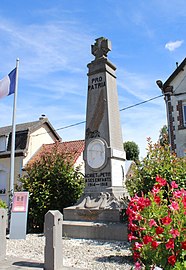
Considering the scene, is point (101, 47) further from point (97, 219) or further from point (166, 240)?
point (166, 240)

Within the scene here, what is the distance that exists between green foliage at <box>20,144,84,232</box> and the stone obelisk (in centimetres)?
132

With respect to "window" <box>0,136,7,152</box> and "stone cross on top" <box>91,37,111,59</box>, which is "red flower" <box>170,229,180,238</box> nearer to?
"stone cross on top" <box>91,37,111,59</box>

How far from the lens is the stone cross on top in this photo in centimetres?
969

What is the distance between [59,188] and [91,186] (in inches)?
60.1

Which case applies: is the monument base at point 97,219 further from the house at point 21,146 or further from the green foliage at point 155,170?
the house at point 21,146

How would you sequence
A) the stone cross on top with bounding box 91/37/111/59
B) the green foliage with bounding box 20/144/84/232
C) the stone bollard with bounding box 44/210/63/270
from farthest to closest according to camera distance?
the stone cross on top with bounding box 91/37/111/59 → the green foliage with bounding box 20/144/84/232 → the stone bollard with bounding box 44/210/63/270

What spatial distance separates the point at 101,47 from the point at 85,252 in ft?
21.8

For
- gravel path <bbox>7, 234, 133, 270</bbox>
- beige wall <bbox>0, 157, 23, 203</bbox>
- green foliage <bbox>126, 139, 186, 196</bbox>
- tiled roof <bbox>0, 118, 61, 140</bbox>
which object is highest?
tiled roof <bbox>0, 118, 61, 140</bbox>

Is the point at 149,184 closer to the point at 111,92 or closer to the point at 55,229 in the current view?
the point at 55,229

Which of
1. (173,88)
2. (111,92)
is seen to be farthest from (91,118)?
(173,88)

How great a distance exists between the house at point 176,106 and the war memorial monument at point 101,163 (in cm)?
834

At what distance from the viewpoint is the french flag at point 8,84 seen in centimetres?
1163

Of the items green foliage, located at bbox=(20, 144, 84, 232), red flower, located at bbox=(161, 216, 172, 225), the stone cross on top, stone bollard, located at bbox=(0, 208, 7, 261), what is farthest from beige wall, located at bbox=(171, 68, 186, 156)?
red flower, located at bbox=(161, 216, 172, 225)

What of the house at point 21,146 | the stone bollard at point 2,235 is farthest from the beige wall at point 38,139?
the stone bollard at point 2,235
